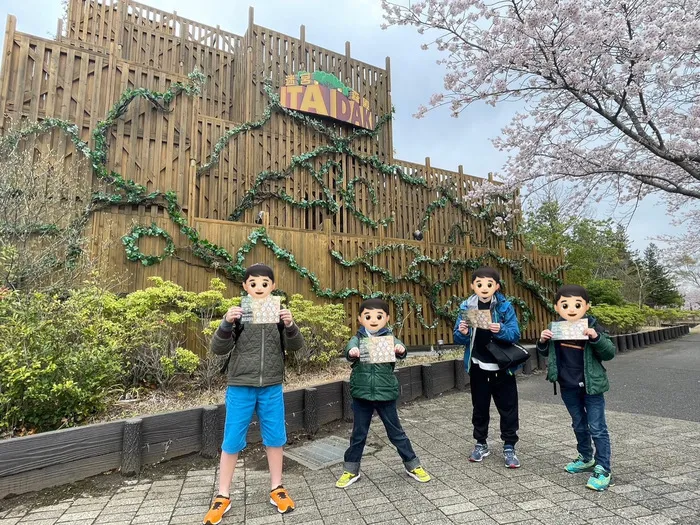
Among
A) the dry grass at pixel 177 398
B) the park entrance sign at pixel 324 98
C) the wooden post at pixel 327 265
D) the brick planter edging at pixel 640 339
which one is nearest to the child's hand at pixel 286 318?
the dry grass at pixel 177 398

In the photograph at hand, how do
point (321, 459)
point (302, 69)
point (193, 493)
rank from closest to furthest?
point (193, 493) → point (321, 459) → point (302, 69)

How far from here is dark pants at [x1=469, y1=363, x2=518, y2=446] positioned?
3.29 m

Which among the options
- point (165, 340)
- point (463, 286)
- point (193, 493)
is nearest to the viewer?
point (193, 493)

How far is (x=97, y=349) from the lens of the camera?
12.1 feet

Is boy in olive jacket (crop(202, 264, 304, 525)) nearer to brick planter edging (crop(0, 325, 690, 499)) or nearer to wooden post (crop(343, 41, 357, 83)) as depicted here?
brick planter edging (crop(0, 325, 690, 499))

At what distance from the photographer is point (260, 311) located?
9.11 ft

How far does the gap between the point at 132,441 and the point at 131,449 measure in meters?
0.06

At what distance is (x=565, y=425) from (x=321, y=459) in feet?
8.76

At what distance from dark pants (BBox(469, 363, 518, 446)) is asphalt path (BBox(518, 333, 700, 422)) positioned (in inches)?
98.3

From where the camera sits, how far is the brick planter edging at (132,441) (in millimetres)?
2781

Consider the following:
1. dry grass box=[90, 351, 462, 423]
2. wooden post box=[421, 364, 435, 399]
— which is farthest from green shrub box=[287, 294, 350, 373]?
wooden post box=[421, 364, 435, 399]

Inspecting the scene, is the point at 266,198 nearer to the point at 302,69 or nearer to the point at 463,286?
the point at 302,69

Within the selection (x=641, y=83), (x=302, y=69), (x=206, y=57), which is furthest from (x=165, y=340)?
(x=206, y=57)

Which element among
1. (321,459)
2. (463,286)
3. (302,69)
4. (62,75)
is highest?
(302,69)
